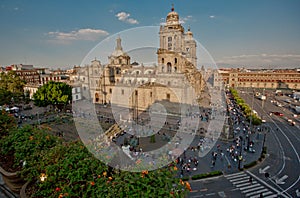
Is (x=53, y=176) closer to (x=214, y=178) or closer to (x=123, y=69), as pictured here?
(x=214, y=178)

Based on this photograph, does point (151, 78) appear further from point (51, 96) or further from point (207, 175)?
point (207, 175)

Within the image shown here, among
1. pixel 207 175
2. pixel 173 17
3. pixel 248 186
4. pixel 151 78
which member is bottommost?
pixel 248 186

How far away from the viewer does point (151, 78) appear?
4203 centimetres

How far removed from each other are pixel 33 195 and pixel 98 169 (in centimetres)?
253

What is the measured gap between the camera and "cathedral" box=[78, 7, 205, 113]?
3639 centimetres

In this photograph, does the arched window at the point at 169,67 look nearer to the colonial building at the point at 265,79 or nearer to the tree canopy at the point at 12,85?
the tree canopy at the point at 12,85

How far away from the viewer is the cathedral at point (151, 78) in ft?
119

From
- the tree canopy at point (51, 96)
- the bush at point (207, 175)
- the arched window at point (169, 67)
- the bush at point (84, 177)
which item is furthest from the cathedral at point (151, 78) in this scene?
the bush at point (84, 177)

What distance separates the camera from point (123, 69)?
4962 centimetres

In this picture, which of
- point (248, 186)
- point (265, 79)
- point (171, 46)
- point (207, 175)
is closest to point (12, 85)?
point (171, 46)

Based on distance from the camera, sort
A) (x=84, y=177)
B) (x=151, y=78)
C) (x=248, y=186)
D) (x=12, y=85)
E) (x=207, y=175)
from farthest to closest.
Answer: (x=12, y=85), (x=151, y=78), (x=207, y=175), (x=248, y=186), (x=84, y=177)

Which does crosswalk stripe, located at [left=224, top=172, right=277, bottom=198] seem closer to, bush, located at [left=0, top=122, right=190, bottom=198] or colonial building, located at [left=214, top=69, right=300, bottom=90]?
bush, located at [left=0, top=122, right=190, bottom=198]

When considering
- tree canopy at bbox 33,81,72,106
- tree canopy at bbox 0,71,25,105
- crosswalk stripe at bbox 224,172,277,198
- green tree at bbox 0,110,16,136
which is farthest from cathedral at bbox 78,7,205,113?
green tree at bbox 0,110,16,136

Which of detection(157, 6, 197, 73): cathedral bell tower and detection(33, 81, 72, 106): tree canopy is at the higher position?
detection(157, 6, 197, 73): cathedral bell tower
